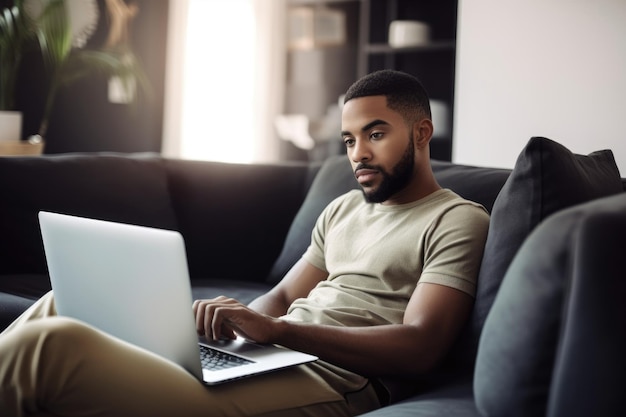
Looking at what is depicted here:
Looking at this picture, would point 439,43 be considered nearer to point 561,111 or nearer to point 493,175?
point 561,111

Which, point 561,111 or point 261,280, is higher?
point 561,111

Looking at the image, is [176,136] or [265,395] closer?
[265,395]

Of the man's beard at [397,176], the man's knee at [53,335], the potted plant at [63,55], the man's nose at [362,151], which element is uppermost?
the potted plant at [63,55]

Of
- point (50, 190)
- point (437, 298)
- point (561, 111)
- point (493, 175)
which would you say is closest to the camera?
point (437, 298)

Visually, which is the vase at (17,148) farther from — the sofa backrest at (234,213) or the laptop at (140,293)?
the laptop at (140,293)

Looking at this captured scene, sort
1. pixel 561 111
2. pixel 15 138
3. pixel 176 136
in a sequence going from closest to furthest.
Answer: pixel 561 111
pixel 15 138
pixel 176 136

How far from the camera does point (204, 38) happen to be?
5191mm

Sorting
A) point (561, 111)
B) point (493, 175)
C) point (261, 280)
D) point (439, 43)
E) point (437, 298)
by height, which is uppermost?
point (439, 43)

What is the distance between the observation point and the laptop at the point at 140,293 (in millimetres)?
1255

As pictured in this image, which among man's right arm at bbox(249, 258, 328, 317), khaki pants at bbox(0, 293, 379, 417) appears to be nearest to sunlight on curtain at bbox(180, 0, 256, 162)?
man's right arm at bbox(249, 258, 328, 317)

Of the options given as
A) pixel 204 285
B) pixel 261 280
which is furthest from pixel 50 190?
pixel 261 280

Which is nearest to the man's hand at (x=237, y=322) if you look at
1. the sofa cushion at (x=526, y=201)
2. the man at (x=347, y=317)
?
the man at (x=347, y=317)

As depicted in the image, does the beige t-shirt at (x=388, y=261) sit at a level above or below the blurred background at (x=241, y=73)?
below

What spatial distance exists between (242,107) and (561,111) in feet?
9.81
